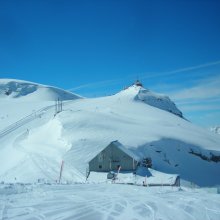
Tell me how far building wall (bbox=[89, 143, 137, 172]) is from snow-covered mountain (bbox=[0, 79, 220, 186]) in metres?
2.37

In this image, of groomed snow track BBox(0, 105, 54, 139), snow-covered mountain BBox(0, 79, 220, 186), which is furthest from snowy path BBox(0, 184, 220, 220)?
groomed snow track BBox(0, 105, 54, 139)

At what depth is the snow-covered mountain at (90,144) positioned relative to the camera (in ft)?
189

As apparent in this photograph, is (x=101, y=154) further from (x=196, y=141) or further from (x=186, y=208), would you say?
(x=186, y=208)

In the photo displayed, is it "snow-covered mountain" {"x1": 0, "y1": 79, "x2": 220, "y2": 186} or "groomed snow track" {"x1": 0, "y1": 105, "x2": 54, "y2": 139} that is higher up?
"groomed snow track" {"x1": 0, "y1": 105, "x2": 54, "y2": 139}

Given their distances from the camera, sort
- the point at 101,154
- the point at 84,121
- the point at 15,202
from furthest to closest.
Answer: the point at 84,121 < the point at 101,154 < the point at 15,202

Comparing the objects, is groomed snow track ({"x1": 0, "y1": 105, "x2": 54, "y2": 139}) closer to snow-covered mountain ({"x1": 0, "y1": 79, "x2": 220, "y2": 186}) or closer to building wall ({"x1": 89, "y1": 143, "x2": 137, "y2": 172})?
snow-covered mountain ({"x1": 0, "y1": 79, "x2": 220, "y2": 186})

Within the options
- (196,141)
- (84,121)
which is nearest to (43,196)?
(84,121)

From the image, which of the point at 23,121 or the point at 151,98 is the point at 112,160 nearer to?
the point at 23,121

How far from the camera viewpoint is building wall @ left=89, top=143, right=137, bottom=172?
197ft

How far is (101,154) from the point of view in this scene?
60.5 metres

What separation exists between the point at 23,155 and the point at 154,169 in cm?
2127

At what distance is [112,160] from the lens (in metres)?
60.2

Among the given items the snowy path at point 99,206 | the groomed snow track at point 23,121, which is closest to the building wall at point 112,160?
the groomed snow track at point 23,121

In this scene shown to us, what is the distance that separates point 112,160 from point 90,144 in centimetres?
1014
